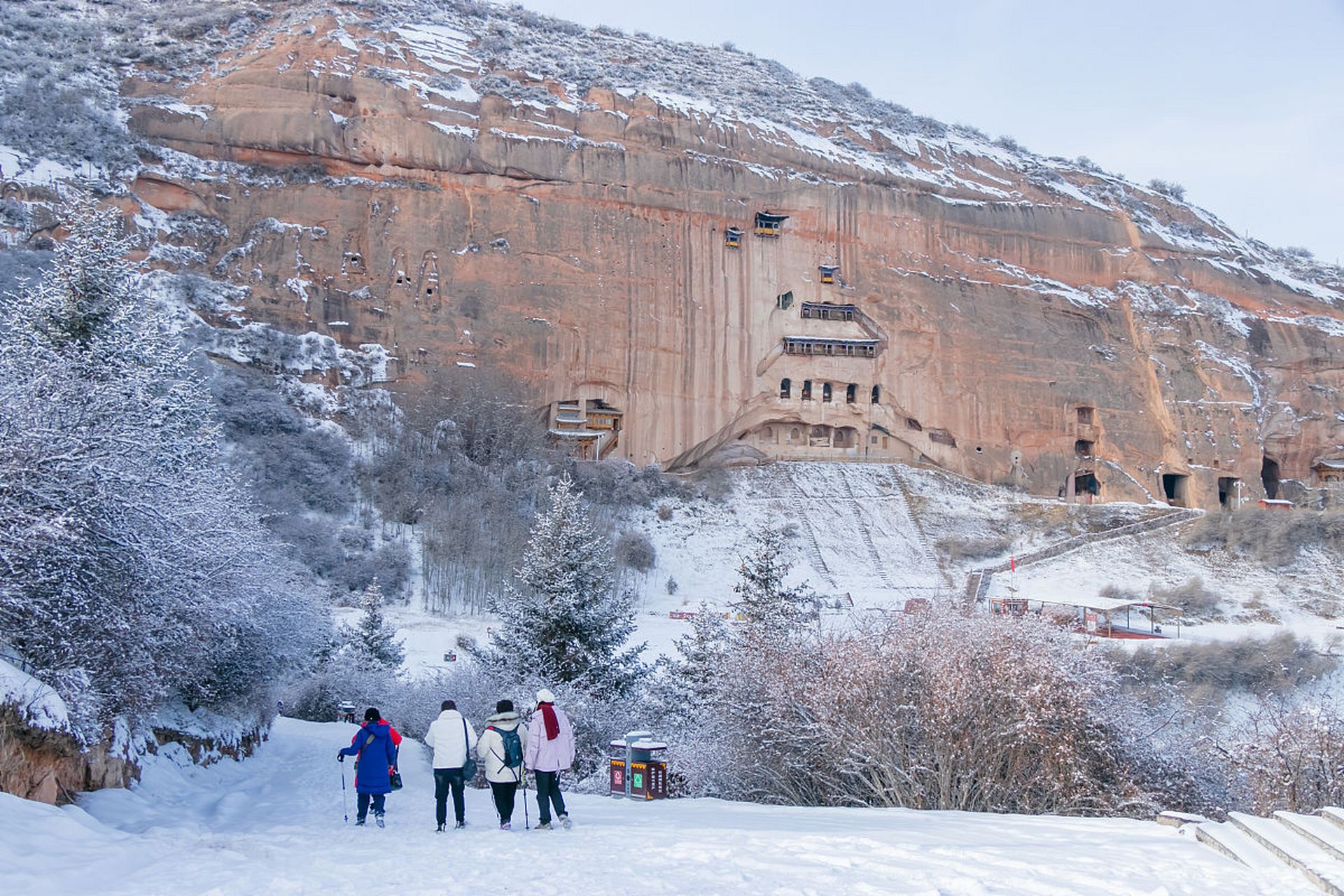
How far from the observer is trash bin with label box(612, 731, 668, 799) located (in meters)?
13.6

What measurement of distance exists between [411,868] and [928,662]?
8088mm

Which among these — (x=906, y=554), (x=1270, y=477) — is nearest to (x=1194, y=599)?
(x=906, y=554)

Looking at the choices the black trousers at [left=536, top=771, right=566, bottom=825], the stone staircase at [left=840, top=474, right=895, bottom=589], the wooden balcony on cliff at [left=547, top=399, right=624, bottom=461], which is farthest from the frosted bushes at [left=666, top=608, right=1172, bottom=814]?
the wooden balcony on cliff at [left=547, top=399, right=624, bottom=461]

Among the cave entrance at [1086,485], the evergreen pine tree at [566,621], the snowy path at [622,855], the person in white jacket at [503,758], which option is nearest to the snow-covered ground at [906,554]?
the cave entrance at [1086,485]

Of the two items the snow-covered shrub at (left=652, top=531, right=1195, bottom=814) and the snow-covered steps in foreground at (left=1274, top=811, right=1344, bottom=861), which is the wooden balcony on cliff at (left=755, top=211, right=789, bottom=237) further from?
the snow-covered steps in foreground at (left=1274, top=811, right=1344, bottom=861)

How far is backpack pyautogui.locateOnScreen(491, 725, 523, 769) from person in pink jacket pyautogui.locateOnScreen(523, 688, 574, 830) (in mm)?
101

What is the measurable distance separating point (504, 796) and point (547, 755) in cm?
61

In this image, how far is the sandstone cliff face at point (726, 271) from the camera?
171 ft

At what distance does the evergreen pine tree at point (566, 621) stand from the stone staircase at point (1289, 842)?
13.6 m

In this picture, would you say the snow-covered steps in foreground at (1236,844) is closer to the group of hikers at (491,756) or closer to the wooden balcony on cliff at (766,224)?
the group of hikers at (491,756)

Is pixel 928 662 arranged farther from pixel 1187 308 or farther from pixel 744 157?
pixel 1187 308

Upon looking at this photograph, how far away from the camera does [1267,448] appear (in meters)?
59.0

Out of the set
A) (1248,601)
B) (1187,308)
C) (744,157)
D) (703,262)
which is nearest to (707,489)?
(703,262)

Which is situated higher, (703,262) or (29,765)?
(703,262)
